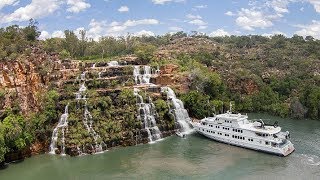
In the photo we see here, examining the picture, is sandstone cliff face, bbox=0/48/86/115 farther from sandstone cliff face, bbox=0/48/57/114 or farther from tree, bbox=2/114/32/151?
tree, bbox=2/114/32/151

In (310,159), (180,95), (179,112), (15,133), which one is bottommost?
(310,159)

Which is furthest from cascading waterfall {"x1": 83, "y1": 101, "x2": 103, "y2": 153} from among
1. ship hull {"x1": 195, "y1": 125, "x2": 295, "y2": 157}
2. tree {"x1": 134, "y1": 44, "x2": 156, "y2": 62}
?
tree {"x1": 134, "y1": 44, "x2": 156, "y2": 62}

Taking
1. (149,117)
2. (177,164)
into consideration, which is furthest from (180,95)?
(177,164)

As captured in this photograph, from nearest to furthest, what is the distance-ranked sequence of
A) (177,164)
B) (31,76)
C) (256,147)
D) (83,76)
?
(177,164) → (256,147) → (31,76) → (83,76)

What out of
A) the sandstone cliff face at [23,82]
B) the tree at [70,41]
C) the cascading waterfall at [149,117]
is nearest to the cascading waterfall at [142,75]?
the cascading waterfall at [149,117]

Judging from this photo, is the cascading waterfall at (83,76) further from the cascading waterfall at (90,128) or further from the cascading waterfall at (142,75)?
the cascading waterfall at (142,75)

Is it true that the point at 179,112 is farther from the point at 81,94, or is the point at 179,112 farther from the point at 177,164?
the point at 177,164

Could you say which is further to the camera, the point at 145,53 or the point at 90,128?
the point at 145,53
